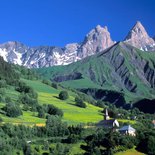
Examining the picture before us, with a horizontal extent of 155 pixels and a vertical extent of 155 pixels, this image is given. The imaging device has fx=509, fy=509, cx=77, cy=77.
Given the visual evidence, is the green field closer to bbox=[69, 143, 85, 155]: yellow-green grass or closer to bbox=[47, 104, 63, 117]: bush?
bbox=[47, 104, 63, 117]: bush

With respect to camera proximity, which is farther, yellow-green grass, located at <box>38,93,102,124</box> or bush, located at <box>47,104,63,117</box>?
yellow-green grass, located at <box>38,93,102,124</box>

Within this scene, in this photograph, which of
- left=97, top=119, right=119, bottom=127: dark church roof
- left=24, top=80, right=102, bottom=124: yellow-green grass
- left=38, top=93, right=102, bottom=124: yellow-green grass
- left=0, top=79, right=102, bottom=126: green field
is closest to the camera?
left=0, top=79, right=102, bottom=126: green field

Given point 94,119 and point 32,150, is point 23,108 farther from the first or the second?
point 32,150

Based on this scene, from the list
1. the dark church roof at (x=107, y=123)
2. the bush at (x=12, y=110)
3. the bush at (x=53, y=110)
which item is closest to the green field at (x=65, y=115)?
the bush at (x=12, y=110)

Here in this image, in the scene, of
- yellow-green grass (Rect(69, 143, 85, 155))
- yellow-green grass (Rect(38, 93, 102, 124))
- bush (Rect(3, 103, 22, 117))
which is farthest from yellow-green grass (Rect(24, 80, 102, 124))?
yellow-green grass (Rect(69, 143, 85, 155))

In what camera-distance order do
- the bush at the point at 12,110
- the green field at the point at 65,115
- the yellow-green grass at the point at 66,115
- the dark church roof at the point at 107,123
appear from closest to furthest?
1. the green field at the point at 65,115
2. the yellow-green grass at the point at 66,115
3. the bush at the point at 12,110
4. the dark church roof at the point at 107,123

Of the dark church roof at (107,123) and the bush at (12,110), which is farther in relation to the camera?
the dark church roof at (107,123)

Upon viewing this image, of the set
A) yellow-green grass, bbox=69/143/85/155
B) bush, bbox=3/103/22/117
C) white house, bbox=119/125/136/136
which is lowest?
yellow-green grass, bbox=69/143/85/155

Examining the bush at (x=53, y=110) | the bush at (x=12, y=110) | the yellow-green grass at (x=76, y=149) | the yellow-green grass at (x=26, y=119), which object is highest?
the bush at (x=53, y=110)

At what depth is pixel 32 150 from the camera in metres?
117

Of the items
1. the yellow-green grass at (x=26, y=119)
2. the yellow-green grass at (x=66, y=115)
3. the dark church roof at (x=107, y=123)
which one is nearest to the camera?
the yellow-green grass at (x=26, y=119)

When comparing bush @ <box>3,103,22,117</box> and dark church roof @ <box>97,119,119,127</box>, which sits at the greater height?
bush @ <box>3,103,22,117</box>

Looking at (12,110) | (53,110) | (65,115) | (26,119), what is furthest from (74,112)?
(12,110)

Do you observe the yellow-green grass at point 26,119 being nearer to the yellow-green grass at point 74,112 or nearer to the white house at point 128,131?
the yellow-green grass at point 74,112
